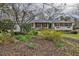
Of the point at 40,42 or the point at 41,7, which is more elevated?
the point at 41,7

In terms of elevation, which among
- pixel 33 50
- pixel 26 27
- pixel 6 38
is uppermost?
pixel 26 27

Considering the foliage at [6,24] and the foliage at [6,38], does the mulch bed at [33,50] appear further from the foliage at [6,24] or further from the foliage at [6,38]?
the foliage at [6,24]

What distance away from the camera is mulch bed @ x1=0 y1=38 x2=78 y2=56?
8.76ft

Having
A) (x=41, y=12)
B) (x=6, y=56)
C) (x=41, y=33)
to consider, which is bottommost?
(x=6, y=56)

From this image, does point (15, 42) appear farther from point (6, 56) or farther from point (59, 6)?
point (59, 6)

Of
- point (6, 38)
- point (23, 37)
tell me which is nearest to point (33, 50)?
point (23, 37)

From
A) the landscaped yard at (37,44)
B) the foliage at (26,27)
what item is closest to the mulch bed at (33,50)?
the landscaped yard at (37,44)

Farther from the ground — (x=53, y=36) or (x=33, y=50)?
(x=53, y=36)

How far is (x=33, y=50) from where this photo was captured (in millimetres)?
2682

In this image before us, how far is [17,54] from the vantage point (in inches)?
105

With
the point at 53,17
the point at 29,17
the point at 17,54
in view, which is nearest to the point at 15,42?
the point at 17,54

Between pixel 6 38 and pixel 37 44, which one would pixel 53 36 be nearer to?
pixel 37 44

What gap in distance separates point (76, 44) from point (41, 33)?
36 cm

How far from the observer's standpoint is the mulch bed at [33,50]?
2.67 m
